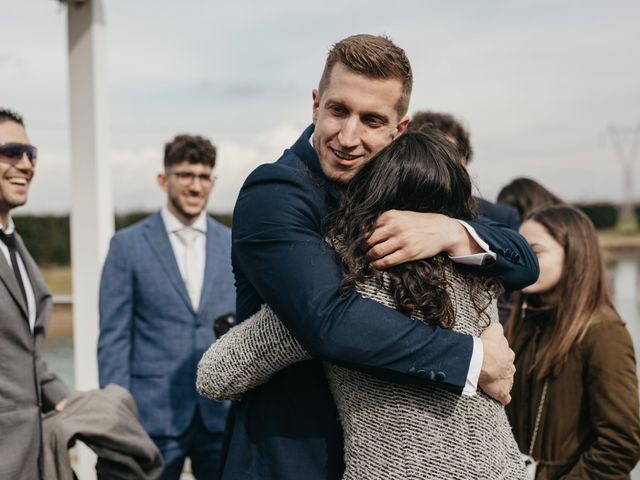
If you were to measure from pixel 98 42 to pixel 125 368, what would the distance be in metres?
1.80

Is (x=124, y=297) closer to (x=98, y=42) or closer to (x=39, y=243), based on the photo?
(x=98, y=42)

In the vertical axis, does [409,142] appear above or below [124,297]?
above

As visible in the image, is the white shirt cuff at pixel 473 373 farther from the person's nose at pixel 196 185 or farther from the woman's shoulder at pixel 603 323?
the person's nose at pixel 196 185

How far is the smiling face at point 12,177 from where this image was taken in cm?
250

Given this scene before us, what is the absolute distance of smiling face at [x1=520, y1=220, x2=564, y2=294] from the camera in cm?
255

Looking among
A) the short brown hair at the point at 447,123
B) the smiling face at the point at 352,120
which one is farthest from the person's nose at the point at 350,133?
the short brown hair at the point at 447,123

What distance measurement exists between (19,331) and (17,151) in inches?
25.8

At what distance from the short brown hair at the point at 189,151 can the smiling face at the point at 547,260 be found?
1903mm

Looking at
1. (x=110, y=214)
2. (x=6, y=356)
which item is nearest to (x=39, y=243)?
(x=110, y=214)

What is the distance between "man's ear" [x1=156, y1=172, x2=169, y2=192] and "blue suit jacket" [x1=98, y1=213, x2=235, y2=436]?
403mm

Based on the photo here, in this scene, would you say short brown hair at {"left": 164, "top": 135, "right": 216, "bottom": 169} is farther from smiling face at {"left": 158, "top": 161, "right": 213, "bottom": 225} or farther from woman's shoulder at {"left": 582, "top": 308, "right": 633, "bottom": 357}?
woman's shoulder at {"left": 582, "top": 308, "right": 633, "bottom": 357}

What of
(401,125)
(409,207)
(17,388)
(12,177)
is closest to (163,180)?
(12,177)

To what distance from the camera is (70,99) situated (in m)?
3.94

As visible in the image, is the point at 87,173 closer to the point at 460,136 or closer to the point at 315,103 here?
the point at 460,136
